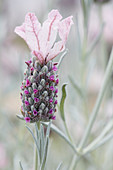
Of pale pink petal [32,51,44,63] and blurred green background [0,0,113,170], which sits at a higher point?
pale pink petal [32,51,44,63]

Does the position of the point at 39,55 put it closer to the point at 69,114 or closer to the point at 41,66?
the point at 41,66

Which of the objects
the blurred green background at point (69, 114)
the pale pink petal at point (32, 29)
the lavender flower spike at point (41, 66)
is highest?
the pale pink petal at point (32, 29)

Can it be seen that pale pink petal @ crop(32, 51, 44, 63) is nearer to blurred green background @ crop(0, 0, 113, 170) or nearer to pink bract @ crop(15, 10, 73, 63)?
pink bract @ crop(15, 10, 73, 63)

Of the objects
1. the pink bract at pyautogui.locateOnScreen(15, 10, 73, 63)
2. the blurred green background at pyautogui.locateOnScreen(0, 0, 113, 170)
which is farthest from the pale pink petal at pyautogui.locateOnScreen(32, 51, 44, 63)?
the blurred green background at pyautogui.locateOnScreen(0, 0, 113, 170)

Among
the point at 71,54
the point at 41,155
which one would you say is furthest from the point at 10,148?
the point at 71,54

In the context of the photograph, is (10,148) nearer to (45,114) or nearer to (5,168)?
(5,168)

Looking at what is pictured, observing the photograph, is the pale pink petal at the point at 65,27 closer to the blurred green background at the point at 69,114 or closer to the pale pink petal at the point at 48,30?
the pale pink petal at the point at 48,30

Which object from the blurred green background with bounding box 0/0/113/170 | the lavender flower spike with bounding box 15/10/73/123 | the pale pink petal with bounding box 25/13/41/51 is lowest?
the blurred green background with bounding box 0/0/113/170

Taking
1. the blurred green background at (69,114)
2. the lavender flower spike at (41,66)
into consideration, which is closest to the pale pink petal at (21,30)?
the lavender flower spike at (41,66)
